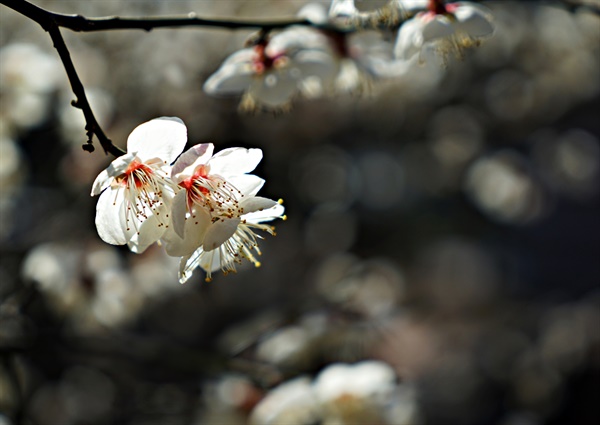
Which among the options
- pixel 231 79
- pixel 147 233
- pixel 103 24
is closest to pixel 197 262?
pixel 147 233

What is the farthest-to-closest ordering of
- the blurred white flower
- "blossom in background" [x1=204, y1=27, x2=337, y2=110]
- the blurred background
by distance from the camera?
the blurred white flower, the blurred background, "blossom in background" [x1=204, y1=27, x2=337, y2=110]

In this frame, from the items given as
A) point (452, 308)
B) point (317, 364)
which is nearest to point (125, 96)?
point (317, 364)

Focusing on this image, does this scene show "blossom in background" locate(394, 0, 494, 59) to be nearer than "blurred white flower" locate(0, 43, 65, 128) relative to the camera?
Yes

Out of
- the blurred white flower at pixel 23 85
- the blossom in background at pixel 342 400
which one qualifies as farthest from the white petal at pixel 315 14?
the blurred white flower at pixel 23 85

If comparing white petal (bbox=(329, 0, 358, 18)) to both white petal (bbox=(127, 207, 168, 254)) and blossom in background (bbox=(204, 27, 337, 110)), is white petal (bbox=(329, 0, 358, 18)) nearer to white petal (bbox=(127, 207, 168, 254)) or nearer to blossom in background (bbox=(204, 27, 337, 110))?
blossom in background (bbox=(204, 27, 337, 110))

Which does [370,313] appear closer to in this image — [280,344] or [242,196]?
[280,344]

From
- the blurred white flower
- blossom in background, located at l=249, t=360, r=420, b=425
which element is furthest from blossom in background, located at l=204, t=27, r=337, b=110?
the blurred white flower

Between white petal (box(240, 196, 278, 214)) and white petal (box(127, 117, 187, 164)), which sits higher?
white petal (box(127, 117, 187, 164))
